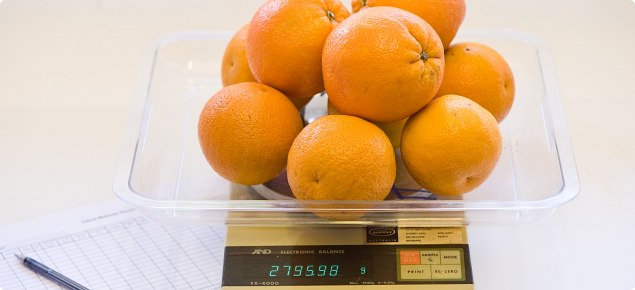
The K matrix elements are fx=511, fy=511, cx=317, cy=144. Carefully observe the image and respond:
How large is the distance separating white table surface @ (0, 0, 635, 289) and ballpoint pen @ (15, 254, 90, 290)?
0.51 feet

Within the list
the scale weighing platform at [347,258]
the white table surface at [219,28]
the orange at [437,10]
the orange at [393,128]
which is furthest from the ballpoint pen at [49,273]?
the orange at [437,10]

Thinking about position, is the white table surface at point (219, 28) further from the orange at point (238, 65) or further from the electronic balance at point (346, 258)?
the orange at point (238, 65)

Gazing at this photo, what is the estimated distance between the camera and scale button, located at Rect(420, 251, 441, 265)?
0.88 meters

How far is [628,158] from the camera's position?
4.07ft

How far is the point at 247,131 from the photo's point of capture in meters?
0.85

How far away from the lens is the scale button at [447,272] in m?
0.87

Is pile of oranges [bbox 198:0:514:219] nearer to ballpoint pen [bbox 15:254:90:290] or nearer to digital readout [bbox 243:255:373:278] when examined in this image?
digital readout [bbox 243:255:373:278]

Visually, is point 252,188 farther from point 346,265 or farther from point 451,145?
point 451,145

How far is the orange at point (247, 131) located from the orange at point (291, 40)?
0.04 meters

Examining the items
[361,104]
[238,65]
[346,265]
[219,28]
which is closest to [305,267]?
[346,265]

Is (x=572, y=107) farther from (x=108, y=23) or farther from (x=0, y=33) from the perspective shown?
(x=0, y=33)

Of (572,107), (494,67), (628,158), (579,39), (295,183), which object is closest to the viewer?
(295,183)

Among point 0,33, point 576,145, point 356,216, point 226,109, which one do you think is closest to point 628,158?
point 576,145

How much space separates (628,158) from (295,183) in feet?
2.95
